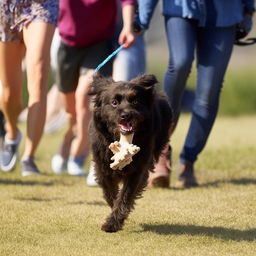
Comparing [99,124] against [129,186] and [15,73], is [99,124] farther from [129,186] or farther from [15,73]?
[15,73]

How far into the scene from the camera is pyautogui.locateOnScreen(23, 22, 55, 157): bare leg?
270 inches

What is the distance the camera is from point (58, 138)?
47.2 feet

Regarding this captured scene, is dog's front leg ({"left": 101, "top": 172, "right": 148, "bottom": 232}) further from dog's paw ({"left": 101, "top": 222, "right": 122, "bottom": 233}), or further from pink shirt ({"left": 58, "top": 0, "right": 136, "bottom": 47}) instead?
pink shirt ({"left": 58, "top": 0, "right": 136, "bottom": 47})

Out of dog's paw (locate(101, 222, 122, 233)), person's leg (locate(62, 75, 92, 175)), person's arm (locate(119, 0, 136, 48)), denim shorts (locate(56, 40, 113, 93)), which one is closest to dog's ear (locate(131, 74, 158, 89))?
dog's paw (locate(101, 222, 122, 233))

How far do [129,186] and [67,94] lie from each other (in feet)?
10.8

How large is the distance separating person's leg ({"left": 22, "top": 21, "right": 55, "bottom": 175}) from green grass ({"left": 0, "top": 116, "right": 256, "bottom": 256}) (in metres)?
0.56

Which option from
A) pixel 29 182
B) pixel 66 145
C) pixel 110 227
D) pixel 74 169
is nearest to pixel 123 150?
pixel 110 227

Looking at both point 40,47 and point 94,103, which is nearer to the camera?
point 94,103

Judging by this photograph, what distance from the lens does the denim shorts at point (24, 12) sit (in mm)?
6855

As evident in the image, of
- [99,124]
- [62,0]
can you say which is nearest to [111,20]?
[62,0]

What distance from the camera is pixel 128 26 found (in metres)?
6.76

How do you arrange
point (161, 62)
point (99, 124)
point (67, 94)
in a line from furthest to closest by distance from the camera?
point (161, 62) < point (67, 94) < point (99, 124)

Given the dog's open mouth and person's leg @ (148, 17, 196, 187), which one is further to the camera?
person's leg @ (148, 17, 196, 187)

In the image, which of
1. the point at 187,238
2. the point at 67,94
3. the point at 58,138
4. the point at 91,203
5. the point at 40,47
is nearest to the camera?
the point at 187,238
